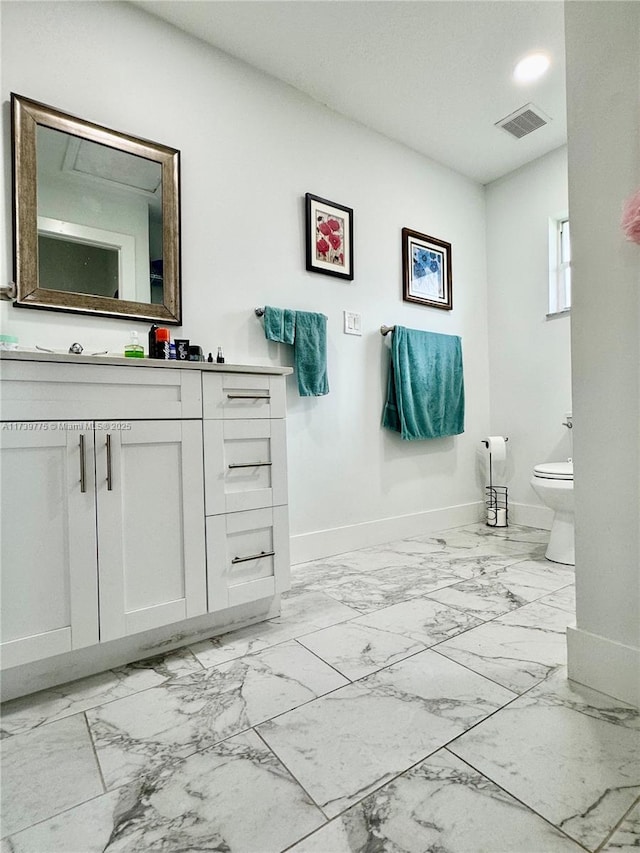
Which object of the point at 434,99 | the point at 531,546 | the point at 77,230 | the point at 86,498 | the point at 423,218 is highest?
the point at 434,99

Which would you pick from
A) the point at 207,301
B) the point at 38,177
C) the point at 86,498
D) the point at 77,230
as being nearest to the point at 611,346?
the point at 86,498

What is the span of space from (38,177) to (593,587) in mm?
2163

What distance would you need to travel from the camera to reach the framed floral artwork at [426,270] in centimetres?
262

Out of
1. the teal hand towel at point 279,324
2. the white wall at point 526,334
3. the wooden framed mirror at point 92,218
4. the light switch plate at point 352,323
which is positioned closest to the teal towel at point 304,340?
the teal hand towel at point 279,324

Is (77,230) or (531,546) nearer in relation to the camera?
(77,230)

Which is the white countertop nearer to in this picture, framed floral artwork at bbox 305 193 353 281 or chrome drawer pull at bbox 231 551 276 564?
chrome drawer pull at bbox 231 551 276 564

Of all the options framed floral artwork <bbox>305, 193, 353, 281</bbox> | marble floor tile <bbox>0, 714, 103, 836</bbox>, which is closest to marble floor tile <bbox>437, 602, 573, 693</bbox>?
marble floor tile <bbox>0, 714, 103, 836</bbox>

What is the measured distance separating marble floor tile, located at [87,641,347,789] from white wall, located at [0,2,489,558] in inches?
36.9

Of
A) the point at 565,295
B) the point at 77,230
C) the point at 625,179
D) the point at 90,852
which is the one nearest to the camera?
the point at 90,852

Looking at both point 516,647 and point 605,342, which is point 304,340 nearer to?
point 605,342

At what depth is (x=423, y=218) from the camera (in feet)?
8.95

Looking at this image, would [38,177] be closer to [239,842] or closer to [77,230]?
[77,230]

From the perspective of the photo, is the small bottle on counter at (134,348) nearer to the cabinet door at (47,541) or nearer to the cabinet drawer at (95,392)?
the cabinet drawer at (95,392)

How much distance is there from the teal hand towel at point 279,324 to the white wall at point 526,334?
1687mm
